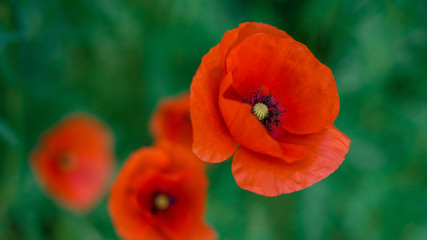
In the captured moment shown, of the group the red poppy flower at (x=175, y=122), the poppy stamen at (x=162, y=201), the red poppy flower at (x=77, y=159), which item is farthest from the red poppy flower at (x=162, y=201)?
the red poppy flower at (x=77, y=159)

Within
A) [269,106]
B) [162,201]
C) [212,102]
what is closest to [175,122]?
[162,201]

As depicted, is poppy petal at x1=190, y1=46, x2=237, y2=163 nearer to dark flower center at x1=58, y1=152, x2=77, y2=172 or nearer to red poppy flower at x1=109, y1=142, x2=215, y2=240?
red poppy flower at x1=109, y1=142, x2=215, y2=240

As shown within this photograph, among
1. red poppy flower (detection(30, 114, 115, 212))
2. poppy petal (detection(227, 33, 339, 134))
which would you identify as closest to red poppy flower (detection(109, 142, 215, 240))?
poppy petal (detection(227, 33, 339, 134))

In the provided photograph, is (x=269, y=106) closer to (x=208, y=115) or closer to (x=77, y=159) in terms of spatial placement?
(x=208, y=115)

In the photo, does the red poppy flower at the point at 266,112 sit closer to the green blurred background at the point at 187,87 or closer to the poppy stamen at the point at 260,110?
the poppy stamen at the point at 260,110

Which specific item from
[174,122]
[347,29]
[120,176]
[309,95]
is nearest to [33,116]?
[174,122]
